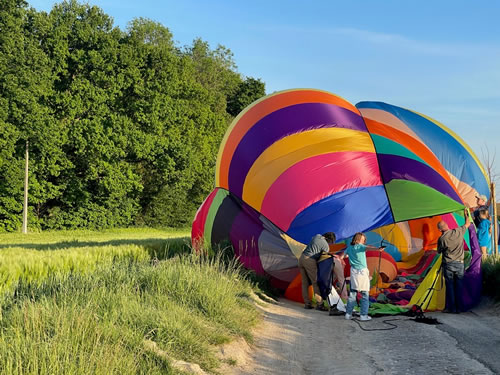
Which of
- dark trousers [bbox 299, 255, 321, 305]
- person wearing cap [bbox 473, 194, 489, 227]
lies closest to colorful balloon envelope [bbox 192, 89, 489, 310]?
person wearing cap [bbox 473, 194, 489, 227]

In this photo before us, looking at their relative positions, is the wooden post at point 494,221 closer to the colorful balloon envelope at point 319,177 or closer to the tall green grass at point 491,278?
the colorful balloon envelope at point 319,177

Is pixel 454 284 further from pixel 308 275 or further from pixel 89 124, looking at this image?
pixel 89 124

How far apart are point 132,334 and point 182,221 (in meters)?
32.8

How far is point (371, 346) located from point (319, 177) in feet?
14.7

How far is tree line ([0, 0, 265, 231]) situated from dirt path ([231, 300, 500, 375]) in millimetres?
22243

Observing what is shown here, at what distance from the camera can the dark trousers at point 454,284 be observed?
8.98 m

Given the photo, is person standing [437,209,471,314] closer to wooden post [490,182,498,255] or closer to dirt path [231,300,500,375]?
dirt path [231,300,500,375]

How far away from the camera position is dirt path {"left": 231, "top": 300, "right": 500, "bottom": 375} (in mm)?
5383

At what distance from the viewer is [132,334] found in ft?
15.4

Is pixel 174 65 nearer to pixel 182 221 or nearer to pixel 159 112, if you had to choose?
pixel 159 112

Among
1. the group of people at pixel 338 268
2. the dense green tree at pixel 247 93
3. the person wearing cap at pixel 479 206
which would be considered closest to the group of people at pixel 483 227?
the person wearing cap at pixel 479 206

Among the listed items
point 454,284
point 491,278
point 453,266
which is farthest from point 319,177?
point 491,278

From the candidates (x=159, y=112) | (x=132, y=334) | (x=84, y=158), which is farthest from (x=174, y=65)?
(x=132, y=334)

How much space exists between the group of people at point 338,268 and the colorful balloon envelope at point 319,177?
0.49 meters
